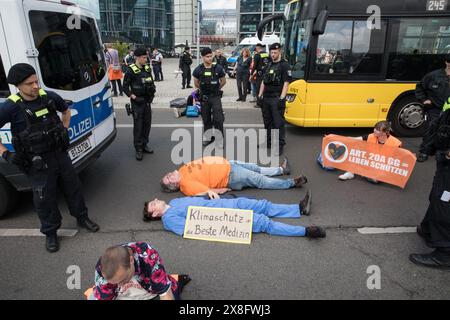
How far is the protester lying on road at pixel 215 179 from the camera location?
13.9 feet

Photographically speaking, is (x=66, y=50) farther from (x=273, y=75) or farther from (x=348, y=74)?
(x=348, y=74)

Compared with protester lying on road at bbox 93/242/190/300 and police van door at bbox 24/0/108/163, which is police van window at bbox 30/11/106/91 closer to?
police van door at bbox 24/0/108/163

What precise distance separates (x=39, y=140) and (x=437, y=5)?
7.24 m

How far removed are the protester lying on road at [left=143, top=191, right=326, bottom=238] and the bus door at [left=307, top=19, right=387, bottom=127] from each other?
3274 mm

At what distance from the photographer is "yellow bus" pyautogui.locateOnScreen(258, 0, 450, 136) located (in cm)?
628

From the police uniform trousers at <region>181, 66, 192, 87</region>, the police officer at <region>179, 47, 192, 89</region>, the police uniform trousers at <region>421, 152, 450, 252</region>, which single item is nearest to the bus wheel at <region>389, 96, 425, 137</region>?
the police uniform trousers at <region>421, 152, 450, 252</region>

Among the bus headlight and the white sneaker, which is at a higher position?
the bus headlight

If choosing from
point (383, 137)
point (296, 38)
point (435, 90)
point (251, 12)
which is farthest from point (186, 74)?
point (251, 12)

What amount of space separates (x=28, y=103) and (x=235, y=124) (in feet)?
19.1

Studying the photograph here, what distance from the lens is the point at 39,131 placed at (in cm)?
296

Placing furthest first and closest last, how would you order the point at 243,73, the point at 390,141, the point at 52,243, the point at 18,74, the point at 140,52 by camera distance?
the point at 243,73 < the point at 140,52 < the point at 390,141 < the point at 52,243 < the point at 18,74

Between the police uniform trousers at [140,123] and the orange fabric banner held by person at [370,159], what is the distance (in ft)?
10.4

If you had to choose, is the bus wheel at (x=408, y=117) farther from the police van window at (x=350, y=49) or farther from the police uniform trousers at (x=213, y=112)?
the police uniform trousers at (x=213, y=112)
